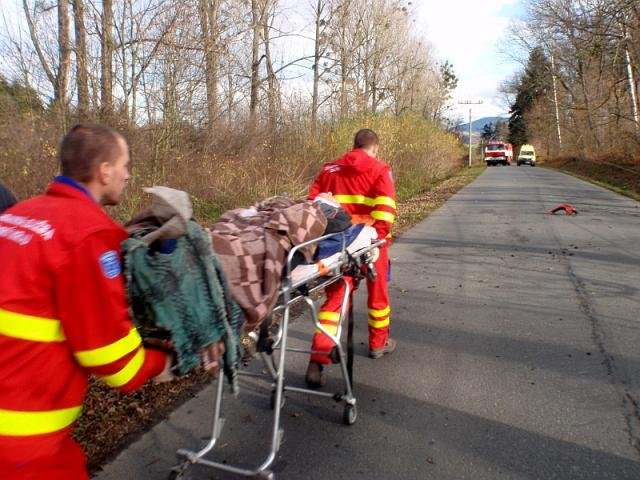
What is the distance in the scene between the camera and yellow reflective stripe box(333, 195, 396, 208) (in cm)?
439

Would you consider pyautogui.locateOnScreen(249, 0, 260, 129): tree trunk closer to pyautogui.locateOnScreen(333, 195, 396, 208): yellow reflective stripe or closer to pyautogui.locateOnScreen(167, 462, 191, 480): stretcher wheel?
pyautogui.locateOnScreen(333, 195, 396, 208): yellow reflective stripe

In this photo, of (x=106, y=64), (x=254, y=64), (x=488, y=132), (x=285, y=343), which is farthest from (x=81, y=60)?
(x=488, y=132)

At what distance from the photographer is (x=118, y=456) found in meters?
3.19

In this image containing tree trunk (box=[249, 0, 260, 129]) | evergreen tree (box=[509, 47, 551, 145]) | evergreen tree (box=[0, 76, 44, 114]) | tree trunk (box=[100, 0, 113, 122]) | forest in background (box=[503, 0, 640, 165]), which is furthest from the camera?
evergreen tree (box=[509, 47, 551, 145])

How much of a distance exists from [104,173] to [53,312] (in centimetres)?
50

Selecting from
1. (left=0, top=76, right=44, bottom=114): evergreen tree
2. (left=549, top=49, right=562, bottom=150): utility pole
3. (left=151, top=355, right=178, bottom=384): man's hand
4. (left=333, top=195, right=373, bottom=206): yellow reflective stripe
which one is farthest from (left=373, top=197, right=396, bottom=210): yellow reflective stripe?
(left=549, top=49, right=562, bottom=150): utility pole

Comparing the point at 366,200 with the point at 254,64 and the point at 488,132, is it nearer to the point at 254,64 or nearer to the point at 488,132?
the point at 254,64

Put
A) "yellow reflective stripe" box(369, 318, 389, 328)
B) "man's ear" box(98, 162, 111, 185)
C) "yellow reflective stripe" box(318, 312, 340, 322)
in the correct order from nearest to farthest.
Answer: "man's ear" box(98, 162, 111, 185)
"yellow reflective stripe" box(318, 312, 340, 322)
"yellow reflective stripe" box(369, 318, 389, 328)

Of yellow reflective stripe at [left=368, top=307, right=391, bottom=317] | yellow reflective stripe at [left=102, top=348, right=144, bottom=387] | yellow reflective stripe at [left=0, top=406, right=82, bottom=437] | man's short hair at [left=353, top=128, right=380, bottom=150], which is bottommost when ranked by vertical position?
yellow reflective stripe at [left=368, top=307, right=391, bottom=317]

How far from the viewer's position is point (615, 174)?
29.2 metres

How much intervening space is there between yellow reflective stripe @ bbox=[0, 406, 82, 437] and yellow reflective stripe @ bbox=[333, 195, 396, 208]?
304 centimetres

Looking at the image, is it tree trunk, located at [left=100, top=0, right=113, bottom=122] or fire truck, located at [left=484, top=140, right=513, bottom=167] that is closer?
tree trunk, located at [left=100, top=0, right=113, bottom=122]

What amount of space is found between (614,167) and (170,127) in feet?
97.9

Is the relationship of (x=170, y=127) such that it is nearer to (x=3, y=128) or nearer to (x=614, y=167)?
(x=3, y=128)
